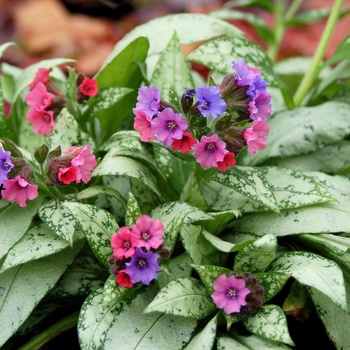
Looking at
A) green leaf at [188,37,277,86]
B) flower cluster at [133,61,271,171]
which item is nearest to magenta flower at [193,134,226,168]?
flower cluster at [133,61,271,171]

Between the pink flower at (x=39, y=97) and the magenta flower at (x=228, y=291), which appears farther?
the pink flower at (x=39, y=97)

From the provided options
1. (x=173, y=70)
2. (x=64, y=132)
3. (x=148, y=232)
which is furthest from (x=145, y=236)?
(x=173, y=70)

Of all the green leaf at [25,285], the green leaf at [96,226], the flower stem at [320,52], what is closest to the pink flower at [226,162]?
the green leaf at [96,226]

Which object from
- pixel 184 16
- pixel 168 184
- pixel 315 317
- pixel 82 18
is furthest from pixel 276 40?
pixel 82 18

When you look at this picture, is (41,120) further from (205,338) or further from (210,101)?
(205,338)

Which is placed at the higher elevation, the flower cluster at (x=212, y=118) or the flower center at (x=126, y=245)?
the flower cluster at (x=212, y=118)

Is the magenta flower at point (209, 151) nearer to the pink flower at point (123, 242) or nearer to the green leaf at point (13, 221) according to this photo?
the pink flower at point (123, 242)

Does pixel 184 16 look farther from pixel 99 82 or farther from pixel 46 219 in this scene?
pixel 46 219
